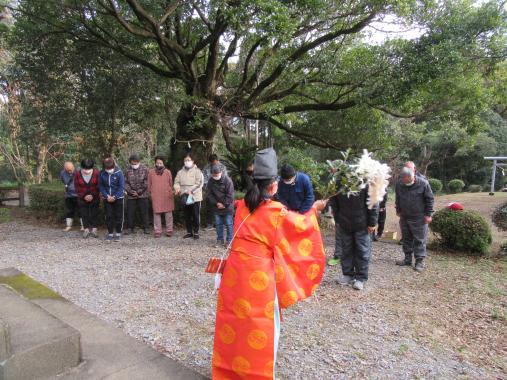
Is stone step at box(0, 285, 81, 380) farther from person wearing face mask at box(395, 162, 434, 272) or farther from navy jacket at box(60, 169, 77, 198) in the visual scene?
navy jacket at box(60, 169, 77, 198)

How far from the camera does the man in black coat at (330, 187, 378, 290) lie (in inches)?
195

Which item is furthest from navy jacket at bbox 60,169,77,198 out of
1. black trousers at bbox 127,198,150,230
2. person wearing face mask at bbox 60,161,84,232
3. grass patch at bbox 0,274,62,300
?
grass patch at bbox 0,274,62,300

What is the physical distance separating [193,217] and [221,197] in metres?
1.12

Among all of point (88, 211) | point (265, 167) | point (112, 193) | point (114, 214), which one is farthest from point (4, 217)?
point (265, 167)

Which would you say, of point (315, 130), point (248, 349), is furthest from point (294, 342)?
point (315, 130)

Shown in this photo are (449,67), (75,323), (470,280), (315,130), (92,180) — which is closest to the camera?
(75,323)

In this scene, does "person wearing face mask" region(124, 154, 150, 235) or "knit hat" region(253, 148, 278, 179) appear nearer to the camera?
"knit hat" region(253, 148, 278, 179)

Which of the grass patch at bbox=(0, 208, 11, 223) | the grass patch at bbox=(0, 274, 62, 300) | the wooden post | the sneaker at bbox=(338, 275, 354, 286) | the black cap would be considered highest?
the black cap

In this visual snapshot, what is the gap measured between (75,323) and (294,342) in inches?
81.4

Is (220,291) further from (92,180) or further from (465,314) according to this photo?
(92,180)

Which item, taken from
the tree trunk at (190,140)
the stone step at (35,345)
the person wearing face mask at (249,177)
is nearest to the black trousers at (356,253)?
the person wearing face mask at (249,177)

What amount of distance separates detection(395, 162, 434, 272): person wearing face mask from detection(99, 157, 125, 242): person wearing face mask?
532 centimetres

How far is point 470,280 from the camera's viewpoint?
5.53 m

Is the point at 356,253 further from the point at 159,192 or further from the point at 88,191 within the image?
the point at 88,191
